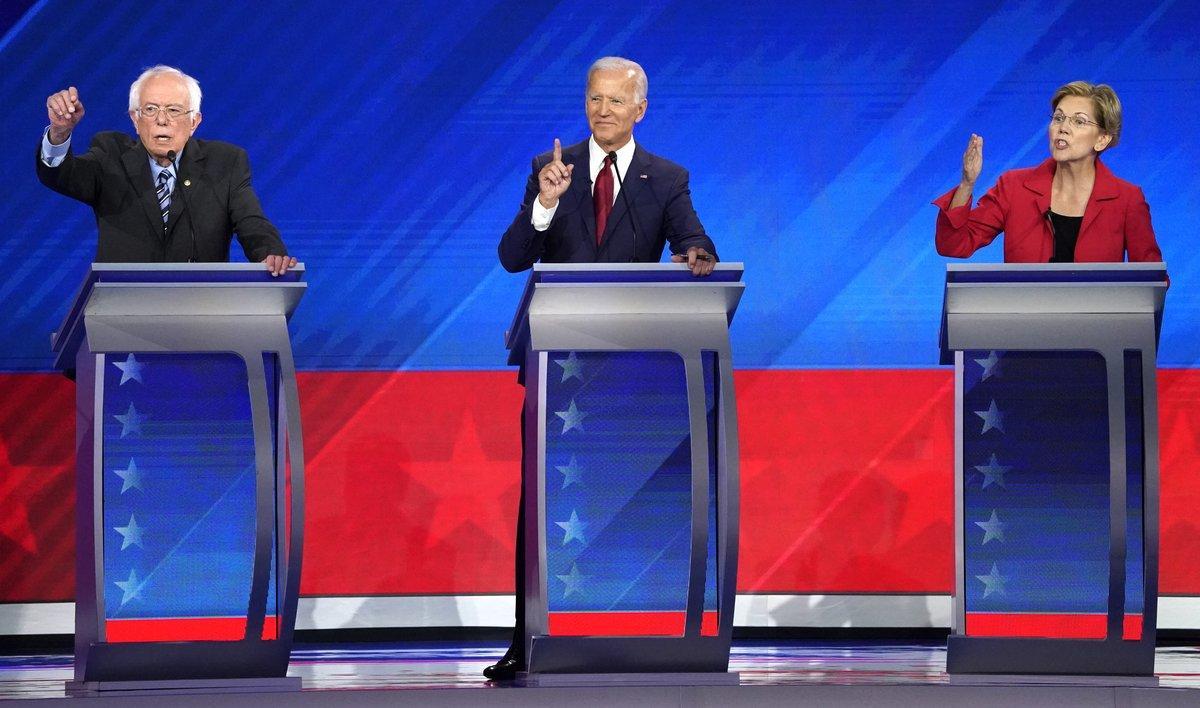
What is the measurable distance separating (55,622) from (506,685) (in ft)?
7.24

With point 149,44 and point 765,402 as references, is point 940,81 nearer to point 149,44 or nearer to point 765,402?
point 765,402

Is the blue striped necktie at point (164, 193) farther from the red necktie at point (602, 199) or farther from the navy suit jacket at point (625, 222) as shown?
the red necktie at point (602, 199)

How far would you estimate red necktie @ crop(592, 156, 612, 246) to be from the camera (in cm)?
386

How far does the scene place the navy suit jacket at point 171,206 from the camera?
375cm

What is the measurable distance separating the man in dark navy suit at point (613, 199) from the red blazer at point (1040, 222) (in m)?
0.60

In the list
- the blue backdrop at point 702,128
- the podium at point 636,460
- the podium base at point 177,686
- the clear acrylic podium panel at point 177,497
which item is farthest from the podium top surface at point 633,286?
the blue backdrop at point 702,128

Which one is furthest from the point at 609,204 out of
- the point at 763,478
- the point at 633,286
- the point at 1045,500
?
the point at 763,478

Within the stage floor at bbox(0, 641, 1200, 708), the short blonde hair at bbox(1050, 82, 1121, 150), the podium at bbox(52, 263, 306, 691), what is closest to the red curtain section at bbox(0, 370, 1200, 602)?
the stage floor at bbox(0, 641, 1200, 708)

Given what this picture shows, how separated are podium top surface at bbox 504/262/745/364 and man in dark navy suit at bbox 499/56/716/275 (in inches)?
13.7

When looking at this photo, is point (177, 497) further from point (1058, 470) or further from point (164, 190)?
point (1058, 470)

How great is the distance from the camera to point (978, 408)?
3393 mm

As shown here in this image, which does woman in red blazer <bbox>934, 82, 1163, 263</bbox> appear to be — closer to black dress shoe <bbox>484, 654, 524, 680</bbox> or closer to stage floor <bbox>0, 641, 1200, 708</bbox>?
stage floor <bbox>0, 641, 1200, 708</bbox>

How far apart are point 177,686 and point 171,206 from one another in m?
1.11

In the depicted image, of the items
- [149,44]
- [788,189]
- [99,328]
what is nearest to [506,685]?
[99,328]
